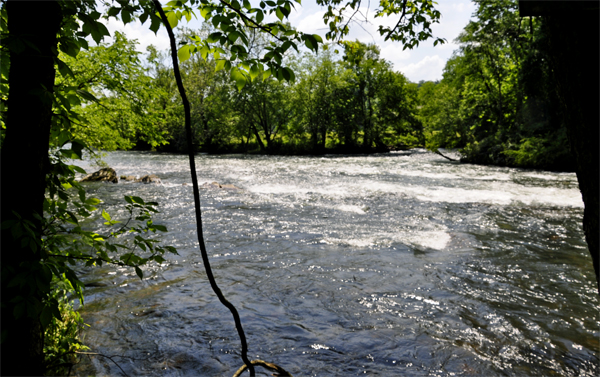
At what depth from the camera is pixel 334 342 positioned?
15.2 feet

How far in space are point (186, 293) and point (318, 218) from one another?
5.57 m

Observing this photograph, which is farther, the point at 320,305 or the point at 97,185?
the point at 97,185

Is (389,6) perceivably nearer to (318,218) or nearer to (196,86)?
(318,218)

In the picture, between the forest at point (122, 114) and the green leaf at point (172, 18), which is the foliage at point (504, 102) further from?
the green leaf at point (172, 18)

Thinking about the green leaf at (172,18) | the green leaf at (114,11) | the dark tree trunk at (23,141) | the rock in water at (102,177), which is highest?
the green leaf at (172,18)

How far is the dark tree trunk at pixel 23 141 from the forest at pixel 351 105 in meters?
0.87

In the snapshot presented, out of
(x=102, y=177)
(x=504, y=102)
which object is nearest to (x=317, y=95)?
(x=504, y=102)

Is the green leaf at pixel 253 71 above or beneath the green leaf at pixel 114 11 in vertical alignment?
beneath

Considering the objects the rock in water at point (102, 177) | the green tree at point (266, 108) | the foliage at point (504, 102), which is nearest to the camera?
the rock in water at point (102, 177)

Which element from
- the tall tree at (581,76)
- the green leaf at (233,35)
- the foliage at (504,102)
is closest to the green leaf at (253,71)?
the green leaf at (233,35)

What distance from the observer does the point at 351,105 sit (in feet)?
147

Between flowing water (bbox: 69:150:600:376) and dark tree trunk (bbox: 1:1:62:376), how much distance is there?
2.34 m

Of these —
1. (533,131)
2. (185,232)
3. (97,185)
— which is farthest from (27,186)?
(533,131)

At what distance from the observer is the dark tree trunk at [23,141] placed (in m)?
1.74
